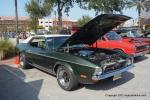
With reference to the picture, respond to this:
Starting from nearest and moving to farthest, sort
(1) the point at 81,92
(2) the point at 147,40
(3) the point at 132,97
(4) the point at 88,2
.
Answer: (3) the point at 132,97, (1) the point at 81,92, (2) the point at 147,40, (4) the point at 88,2

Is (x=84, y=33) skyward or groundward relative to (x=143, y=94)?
skyward

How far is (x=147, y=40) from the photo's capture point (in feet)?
38.3

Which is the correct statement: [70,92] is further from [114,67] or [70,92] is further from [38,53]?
[38,53]

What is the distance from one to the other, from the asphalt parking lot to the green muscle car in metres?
0.36

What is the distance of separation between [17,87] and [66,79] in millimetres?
1574

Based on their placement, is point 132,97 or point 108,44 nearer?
point 132,97

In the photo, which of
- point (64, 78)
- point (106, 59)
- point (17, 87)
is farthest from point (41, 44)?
point (106, 59)

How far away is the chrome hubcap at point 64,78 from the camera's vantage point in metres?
6.18

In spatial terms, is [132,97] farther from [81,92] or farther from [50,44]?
[50,44]

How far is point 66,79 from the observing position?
6.25 metres

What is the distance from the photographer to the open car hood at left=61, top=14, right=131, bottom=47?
247 inches

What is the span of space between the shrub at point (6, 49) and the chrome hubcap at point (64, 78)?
6.29 meters

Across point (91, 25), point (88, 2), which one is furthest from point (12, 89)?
point (88, 2)

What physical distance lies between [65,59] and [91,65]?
3.03 ft
